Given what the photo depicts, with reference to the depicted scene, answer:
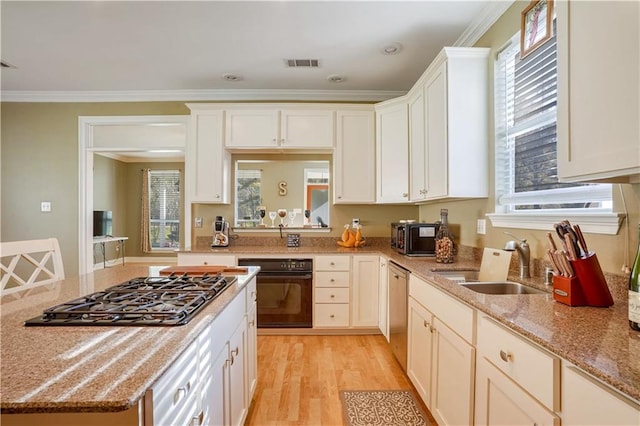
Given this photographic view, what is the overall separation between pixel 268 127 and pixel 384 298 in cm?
209

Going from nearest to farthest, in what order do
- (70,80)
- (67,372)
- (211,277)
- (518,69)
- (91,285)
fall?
1. (67,372)
2. (91,285)
3. (211,277)
4. (518,69)
5. (70,80)

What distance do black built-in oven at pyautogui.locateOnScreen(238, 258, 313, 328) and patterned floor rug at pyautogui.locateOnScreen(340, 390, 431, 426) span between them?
1084mm

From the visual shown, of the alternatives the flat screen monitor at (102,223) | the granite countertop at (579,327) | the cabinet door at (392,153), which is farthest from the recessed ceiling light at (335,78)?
the flat screen monitor at (102,223)

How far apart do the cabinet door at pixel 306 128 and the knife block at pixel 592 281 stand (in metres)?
2.58

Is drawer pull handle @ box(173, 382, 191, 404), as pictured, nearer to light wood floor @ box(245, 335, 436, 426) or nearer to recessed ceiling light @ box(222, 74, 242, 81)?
light wood floor @ box(245, 335, 436, 426)

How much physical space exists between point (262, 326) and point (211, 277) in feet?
5.59

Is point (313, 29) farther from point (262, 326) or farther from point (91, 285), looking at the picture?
point (262, 326)

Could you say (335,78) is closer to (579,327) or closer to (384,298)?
(384,298)

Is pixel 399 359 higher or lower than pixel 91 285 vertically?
lower

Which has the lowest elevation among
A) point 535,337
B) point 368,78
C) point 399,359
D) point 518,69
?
point 399,359

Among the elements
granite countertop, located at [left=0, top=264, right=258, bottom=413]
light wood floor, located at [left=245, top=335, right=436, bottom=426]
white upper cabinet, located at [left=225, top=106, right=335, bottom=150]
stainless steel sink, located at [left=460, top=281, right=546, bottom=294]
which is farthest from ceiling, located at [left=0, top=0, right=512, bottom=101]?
light wood floor, located at [left=245, top=335, right=436, bottom=426]

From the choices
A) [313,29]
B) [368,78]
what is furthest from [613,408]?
[368,78]

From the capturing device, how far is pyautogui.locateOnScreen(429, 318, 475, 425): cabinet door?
1428mm

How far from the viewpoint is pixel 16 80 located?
3457mm
